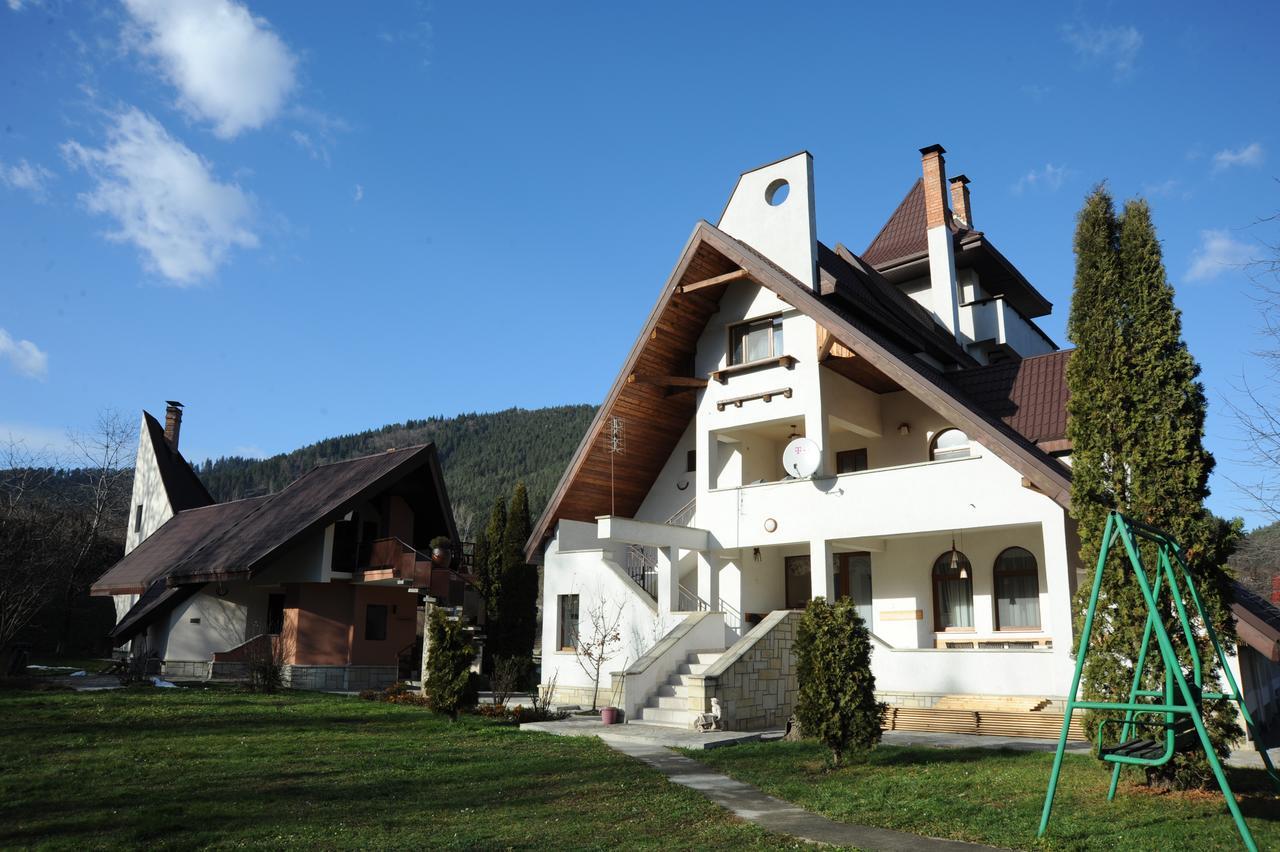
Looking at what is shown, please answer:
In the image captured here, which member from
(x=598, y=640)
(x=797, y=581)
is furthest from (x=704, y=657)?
(x=797, y=581)

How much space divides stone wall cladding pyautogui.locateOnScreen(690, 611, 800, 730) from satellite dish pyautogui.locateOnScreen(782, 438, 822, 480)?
8.95 ft

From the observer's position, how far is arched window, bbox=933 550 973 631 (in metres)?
17.2

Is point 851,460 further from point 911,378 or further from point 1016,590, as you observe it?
point 911,378

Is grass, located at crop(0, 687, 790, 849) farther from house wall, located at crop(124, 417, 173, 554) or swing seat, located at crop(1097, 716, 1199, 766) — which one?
house wall, located at crop(124, 417, 173, 554)

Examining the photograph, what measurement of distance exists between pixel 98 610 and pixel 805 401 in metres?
33.0

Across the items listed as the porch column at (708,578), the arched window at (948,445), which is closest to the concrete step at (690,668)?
the porch column at (708,578)

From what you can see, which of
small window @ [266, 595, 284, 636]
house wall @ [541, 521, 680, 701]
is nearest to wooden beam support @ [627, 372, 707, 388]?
house wall @ [541, 521, 680, 701]

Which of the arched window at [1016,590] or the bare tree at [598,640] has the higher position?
the arched window at [1016,590]

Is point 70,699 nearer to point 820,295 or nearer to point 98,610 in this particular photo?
point 820,295

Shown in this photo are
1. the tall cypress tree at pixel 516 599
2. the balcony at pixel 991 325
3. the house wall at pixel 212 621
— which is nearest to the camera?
the balcony at pixel 991 325

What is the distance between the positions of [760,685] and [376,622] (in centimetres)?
1355

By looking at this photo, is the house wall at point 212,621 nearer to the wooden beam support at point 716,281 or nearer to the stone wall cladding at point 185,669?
the stone wall cladding at point 185,669

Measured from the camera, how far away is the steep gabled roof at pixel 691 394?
14547mm

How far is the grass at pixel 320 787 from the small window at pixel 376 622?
32.0 ft
